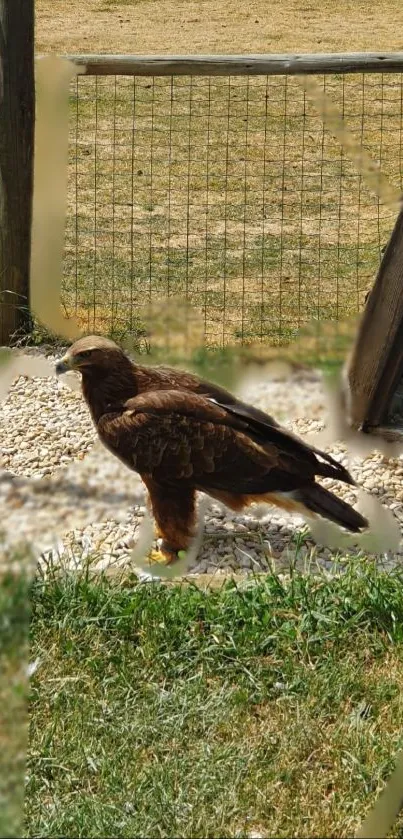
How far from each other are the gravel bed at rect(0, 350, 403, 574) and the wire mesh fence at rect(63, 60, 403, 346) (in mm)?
1081

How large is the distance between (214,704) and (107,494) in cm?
172

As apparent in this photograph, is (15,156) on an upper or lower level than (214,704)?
upper

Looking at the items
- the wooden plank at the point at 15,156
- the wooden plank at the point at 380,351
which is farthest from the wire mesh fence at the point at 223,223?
the wooden plank at the point at 380,351

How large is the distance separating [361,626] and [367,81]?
11740mm

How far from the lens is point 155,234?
29.8ft

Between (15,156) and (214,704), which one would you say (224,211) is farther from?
(214,704)

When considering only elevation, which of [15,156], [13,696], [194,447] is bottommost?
[13,696]

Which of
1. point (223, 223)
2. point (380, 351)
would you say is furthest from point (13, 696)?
point (223, 223)

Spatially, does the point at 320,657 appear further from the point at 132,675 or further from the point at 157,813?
the point at 157,813

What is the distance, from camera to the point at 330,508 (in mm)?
4695

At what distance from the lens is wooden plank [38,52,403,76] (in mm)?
5941

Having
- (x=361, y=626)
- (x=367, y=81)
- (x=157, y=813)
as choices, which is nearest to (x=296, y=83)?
(x=367, y=81)

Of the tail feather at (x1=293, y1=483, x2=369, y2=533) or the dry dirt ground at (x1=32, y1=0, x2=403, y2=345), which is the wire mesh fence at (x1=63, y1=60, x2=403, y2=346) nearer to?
the dry dirt ground at (x1=32, y1=0, x2=403, y2=345)

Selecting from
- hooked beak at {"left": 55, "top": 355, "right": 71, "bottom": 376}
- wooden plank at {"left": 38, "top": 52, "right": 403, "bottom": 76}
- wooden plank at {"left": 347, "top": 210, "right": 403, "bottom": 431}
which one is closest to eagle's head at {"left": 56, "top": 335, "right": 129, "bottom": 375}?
hooked beak at {"left": 55, "top": 355, "right": 71, "bottom": 376}
